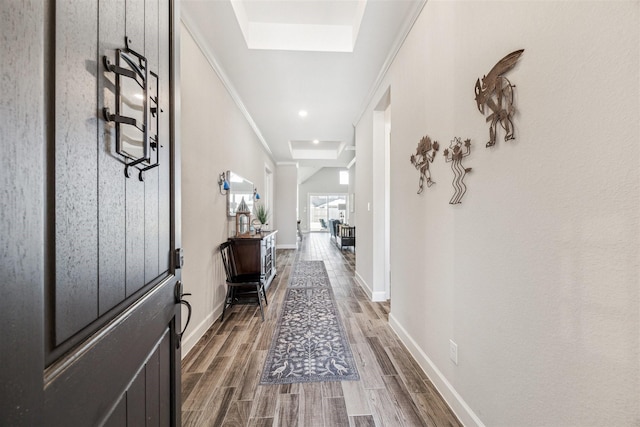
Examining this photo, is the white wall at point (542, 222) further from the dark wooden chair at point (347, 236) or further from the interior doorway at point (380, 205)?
the dark wooden chair at point (347, 236)

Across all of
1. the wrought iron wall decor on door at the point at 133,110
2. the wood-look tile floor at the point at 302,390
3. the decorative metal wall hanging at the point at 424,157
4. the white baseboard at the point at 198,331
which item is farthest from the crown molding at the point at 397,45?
the white baseboard at the point at 198,331

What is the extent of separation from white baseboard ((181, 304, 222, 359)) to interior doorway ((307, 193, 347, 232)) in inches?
431

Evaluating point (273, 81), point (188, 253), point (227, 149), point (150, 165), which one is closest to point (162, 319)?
point (150, 165)

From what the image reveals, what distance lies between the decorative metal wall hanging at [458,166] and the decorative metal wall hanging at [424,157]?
205mm

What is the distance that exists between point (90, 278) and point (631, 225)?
1363 mm

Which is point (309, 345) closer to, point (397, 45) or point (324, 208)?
point (397, 45)

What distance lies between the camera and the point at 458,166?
60.2 inches

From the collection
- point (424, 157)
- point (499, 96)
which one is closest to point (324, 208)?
point (424, 157)

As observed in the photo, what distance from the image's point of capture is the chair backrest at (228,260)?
293 cm

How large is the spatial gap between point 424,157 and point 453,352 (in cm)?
127

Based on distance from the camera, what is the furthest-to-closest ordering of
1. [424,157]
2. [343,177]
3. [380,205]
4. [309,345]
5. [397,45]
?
[343,177], [380,205], [397,45], [309,345], [424,157]

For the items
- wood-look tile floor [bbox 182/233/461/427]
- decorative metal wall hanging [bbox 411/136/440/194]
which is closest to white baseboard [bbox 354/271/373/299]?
wood-look tile floor [bbox 182/233/461/427]

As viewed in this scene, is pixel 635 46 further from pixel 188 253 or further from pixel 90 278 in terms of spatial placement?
pixel 188 253

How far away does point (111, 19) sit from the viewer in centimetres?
65
